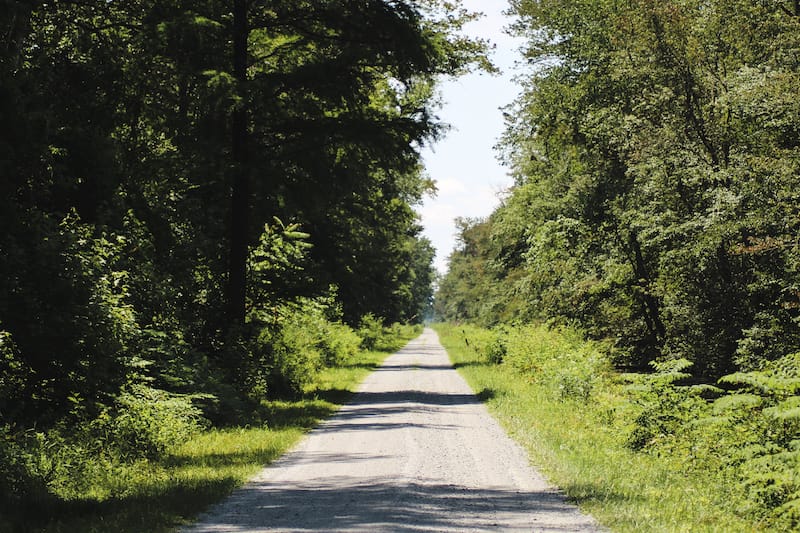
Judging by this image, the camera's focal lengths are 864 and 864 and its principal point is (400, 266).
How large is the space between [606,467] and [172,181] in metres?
11.9

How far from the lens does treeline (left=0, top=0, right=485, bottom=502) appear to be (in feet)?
35.3

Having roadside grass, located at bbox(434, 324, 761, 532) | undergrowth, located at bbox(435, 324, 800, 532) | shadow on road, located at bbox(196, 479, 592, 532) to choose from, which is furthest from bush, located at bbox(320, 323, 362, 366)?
shadow on road, located at bbox(196, 479, 592, 532)

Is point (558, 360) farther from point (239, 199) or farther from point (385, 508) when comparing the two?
point (385, 508)

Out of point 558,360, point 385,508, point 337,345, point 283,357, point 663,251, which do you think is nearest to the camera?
point 385,508

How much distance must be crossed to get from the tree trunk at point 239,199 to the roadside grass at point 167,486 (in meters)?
3.83

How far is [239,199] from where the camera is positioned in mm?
20844

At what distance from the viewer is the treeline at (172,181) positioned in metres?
10.8

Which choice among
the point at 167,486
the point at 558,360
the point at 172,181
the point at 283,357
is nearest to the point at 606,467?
the point at 167,486

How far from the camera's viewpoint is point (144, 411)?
1358 centimetres

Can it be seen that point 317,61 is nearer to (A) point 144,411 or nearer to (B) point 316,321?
(A) point 144,411

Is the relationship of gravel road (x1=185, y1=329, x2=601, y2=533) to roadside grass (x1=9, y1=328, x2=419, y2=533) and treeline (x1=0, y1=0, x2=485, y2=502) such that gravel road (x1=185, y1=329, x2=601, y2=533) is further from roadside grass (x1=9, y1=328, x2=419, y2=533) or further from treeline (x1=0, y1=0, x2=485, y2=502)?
treeline (x1=0, y1=0, x2=485, y2=502)

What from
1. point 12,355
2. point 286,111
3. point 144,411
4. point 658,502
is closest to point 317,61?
point 286,111

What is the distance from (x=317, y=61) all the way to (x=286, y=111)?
57.0 inches

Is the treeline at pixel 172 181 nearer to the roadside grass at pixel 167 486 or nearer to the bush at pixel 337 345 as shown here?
the roadside grass at pixel 167 486
